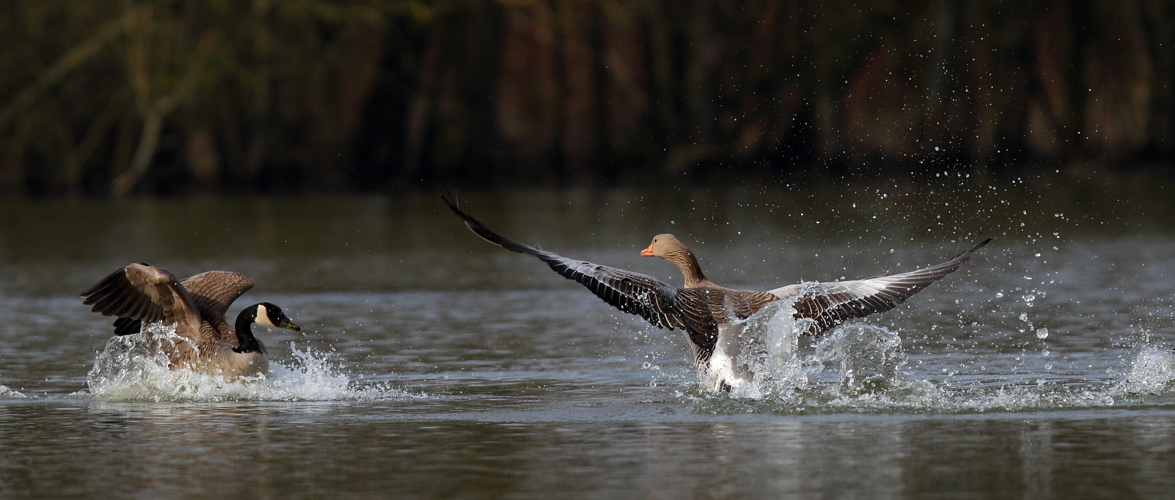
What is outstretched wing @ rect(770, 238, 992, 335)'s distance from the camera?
1151 centimetres

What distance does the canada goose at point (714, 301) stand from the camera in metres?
11.0

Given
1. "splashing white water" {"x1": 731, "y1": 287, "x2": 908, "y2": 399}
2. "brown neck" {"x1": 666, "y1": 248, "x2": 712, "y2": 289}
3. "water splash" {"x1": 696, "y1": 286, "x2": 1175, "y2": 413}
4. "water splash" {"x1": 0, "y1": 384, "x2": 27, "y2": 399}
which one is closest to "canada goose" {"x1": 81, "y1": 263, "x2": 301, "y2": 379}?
"water splash" {"x1": 0, "y1": 384, "x2": 27, "y2": 399}

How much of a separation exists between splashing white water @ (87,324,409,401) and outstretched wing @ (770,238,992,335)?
2.82 meters

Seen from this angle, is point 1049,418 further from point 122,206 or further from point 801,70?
point 801,70

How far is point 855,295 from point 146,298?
5075 mm

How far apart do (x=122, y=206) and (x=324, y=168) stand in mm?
9133

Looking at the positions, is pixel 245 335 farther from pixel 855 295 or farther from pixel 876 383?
pixel 876 383

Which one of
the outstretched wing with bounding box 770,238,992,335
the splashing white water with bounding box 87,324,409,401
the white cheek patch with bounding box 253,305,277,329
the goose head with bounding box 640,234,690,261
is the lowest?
the splashing white water with bounding box 87,324,409,401

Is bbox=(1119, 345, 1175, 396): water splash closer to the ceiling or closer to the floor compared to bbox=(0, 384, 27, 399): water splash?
closer to the ceiling

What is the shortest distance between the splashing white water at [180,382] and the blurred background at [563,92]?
1092 inches

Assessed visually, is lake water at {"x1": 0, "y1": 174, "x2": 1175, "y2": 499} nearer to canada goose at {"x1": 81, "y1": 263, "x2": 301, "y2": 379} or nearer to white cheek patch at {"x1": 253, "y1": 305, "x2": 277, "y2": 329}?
canada goose at {"x1": 81, "y1": 263, "x2": 301, "y2": 379}

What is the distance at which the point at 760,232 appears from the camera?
87.5 ft

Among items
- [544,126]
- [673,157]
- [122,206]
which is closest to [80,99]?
[122,206]

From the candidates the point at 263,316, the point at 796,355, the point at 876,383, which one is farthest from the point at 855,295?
the point at 263,316
